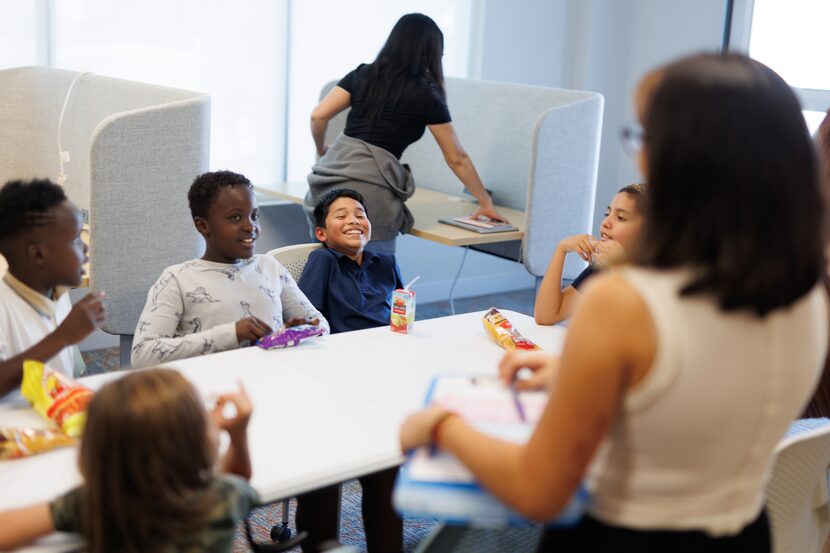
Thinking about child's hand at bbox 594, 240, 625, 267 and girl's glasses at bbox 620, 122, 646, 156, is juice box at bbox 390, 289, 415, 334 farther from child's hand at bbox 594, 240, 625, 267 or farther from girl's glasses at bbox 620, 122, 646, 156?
girl's glasses at bbox 620, 122, 646, 156

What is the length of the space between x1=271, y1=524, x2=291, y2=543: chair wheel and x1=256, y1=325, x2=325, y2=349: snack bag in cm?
65

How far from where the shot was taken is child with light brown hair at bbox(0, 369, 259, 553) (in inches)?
46.1

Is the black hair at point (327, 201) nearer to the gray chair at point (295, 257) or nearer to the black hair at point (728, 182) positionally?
the gray chair at point (295, 257)

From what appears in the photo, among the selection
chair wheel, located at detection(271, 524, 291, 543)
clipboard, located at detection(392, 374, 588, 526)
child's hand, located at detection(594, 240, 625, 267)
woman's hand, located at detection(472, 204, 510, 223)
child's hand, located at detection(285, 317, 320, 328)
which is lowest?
chair wheel, located at detection(271, 524, 291, 543)

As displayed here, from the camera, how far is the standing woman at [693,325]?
0.95 metres

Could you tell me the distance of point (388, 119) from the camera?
11.4 ft

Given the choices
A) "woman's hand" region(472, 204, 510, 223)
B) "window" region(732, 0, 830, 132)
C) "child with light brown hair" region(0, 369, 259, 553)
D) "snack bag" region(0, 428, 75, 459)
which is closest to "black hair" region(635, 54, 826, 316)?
"child with light brown hair" region(0, 369, 259, 553)

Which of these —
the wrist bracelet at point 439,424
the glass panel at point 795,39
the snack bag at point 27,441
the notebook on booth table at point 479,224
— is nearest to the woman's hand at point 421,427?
the wrist bracelet at point 439,424

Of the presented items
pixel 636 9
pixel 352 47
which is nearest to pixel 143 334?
pixel 352 47

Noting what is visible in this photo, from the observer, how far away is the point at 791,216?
3.16ft

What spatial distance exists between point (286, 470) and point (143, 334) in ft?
2.47

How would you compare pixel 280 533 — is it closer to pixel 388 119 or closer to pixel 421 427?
pixel 421 427

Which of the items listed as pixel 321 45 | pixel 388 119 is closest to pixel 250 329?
pixel 388 119

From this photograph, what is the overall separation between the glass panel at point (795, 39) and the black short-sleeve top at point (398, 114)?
240cm
